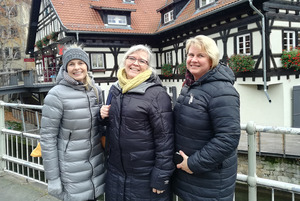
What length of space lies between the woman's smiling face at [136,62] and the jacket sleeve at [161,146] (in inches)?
12.8

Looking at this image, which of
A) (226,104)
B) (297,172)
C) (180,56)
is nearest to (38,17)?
(180,56)

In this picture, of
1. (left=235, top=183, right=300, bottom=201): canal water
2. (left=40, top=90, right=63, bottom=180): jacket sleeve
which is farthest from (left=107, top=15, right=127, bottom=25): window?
(left=40, top=90, right=63, bottom=180): jacket sleeve

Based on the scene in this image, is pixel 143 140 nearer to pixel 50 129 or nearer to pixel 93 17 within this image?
pixel 50 129

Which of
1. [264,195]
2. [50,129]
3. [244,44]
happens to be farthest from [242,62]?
[50,129]

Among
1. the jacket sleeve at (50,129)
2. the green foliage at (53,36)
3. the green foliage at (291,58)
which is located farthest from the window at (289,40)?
the green foliage at (53,36)

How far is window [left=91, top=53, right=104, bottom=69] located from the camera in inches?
624

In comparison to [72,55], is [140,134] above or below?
below

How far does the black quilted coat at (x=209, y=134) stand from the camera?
1.69 metres

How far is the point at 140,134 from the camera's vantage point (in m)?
1.98

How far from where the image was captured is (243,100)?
11.6 metres

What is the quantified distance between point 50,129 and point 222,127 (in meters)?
1.47

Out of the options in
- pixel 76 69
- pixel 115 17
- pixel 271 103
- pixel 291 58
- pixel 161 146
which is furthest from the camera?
pixel 115 17

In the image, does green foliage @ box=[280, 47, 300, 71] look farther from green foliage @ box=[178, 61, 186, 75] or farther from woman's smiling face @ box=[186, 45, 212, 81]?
woman's smiling face @ box=[186, 45, 212, 81]

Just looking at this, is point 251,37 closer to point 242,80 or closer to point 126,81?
point 242,80
